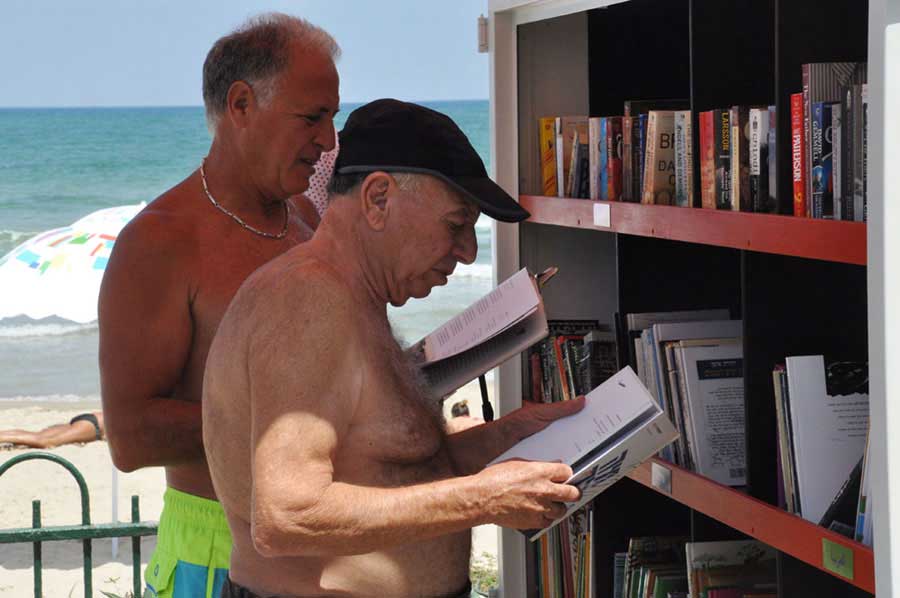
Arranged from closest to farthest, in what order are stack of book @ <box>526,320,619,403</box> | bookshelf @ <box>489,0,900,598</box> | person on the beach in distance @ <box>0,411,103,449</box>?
bookshelf @ <box>489,0,900,598</box> < stack of book @ <box>526,320,619,403</box> < person on the beach in distance @ <box>0,411,103,449</box>

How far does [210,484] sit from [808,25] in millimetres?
1491

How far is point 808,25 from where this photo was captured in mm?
2230

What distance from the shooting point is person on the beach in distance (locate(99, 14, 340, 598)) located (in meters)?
2.54

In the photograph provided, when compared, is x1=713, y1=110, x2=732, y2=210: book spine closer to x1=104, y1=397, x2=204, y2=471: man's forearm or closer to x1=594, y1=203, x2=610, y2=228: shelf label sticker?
x1=594, y1=203, x2=610, y2=228: shelf label sticker

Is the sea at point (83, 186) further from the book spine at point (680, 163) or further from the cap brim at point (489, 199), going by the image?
the cap brim at point (489, 199)

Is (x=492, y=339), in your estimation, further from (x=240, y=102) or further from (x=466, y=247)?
(x=240, y=102)

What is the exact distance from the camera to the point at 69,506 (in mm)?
10688

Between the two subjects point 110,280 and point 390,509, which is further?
point 110,280

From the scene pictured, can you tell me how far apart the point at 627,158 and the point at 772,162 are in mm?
716

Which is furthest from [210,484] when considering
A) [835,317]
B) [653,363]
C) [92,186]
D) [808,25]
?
[92,186]

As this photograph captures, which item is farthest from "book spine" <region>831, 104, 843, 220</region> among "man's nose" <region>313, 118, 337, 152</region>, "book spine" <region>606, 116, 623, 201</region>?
"man's nose" <region>313, 118, 337, 152</region>

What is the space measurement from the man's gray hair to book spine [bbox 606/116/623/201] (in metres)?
0.74

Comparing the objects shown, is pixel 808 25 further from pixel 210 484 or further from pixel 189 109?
pixel 189 109

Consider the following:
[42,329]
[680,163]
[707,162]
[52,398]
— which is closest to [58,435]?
[52,398]
